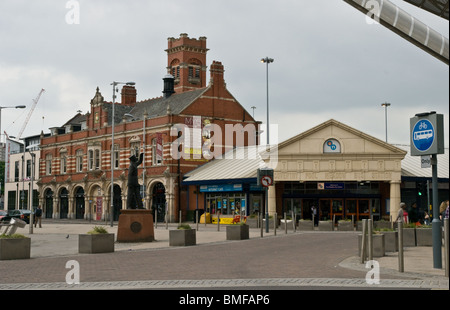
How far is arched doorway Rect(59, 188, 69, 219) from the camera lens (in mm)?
74938

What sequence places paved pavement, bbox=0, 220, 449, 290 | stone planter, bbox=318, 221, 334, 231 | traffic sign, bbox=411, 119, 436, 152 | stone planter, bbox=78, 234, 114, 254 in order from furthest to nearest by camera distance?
stone planter, bbox=318, 221, 334, 231, stone planter, bbox=78, 234, 114, 254, traffic sign, bbox=411, 119, 436, 152, paved pavement, bbox=0, 220, 449, 290

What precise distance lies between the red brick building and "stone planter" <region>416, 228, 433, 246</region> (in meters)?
38.0

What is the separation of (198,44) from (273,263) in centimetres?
6103

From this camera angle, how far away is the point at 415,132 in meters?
15.2

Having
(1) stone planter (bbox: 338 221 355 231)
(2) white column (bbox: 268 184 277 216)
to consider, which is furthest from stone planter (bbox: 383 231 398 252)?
(2) white column (bbox: 268 184 277 216)

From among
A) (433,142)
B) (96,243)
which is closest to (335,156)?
(96,243)

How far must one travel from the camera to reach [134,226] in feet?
85.6

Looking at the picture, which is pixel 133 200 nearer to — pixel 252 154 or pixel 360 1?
pixel 360 1

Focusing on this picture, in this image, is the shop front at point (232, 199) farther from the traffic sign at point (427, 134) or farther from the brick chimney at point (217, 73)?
the traffic sign at point (427, 134)

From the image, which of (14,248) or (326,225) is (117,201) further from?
(14,248)

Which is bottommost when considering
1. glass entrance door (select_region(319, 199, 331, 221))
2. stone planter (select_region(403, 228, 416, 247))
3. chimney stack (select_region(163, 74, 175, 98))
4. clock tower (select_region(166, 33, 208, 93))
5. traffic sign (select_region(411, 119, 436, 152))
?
stone planter (select_region(403, 228, 416, 247))

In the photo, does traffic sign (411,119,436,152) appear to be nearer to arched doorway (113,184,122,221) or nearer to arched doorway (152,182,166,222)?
arched doorway (152,182,166,222)
